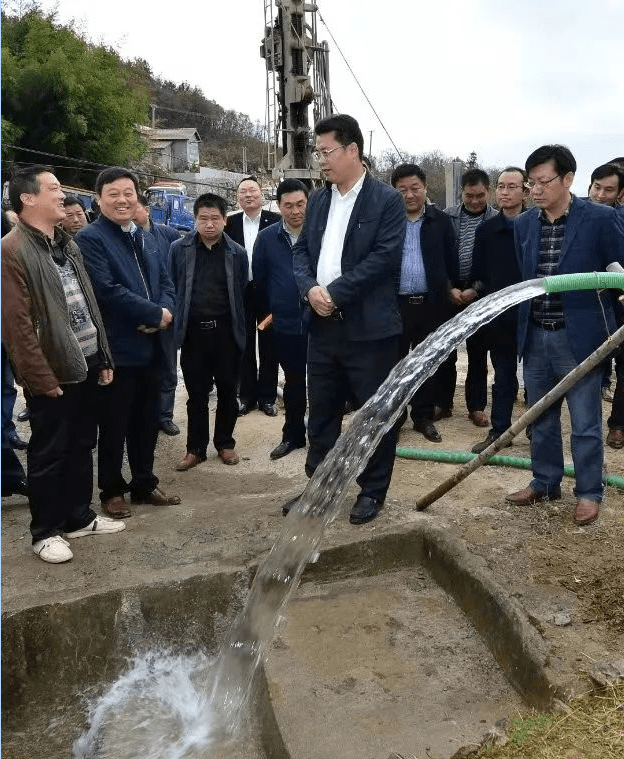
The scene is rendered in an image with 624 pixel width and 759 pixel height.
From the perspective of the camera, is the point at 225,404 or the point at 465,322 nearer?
the point at 465,322

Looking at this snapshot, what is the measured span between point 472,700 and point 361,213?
2.47 m

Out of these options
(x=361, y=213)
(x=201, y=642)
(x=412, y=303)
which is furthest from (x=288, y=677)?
(x=412, y=303)

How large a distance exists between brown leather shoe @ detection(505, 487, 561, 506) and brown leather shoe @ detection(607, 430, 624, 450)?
129cm

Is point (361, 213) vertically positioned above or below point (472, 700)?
above

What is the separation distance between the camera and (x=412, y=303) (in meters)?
5.50

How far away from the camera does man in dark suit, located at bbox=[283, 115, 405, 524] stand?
3.79 meters

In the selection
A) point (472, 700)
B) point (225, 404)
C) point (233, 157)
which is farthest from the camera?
point (233, 157)

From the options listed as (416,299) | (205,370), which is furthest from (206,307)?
(416,299)

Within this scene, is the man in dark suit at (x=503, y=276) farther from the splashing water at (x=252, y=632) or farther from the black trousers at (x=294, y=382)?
the splashing water at (x=252, y=632)

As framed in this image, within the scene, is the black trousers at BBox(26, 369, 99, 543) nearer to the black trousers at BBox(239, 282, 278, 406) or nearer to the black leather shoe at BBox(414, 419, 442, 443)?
the black trousers at BBox(239, 282, 278, 406)

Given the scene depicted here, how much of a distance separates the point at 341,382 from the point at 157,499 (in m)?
1.40

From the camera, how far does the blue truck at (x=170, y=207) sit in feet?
101

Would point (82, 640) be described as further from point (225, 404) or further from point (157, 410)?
point (225, 404)

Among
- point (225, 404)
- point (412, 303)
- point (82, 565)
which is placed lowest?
point (82, 565)
